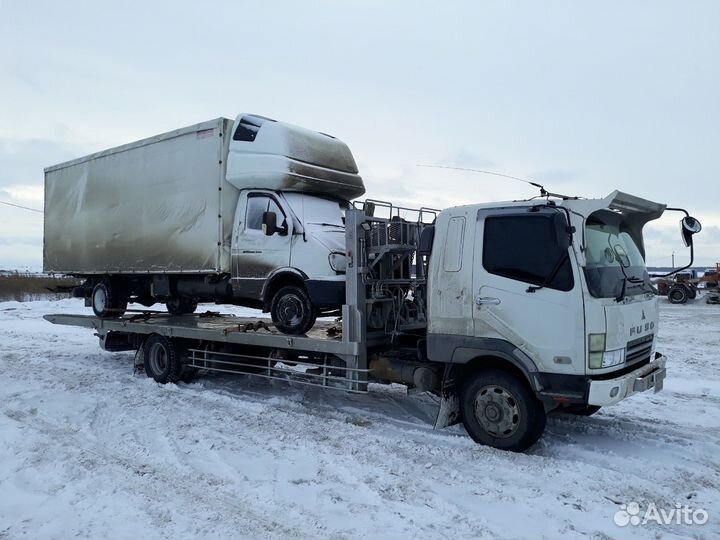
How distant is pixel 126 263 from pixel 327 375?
16.6ft

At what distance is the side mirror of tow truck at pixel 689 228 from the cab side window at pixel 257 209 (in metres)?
4.82

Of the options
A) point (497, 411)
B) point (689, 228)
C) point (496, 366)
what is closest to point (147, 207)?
point (496, 366)

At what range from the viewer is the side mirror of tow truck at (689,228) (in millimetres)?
5559

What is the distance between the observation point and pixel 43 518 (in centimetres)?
401

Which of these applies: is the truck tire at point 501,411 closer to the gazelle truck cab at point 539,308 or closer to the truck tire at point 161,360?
the gazelle truck cab at point 539,308

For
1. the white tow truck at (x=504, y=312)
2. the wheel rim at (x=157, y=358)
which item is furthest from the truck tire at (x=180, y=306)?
the white tow truck at (x=504, y=312)

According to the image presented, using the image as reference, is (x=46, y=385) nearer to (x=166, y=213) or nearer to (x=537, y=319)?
(x=166, y=213)

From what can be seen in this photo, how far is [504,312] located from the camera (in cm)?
529

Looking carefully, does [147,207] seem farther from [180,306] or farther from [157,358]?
[180,306]

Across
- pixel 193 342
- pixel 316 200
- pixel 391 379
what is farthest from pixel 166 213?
pixel 391 379

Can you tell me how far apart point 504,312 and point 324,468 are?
219 cm

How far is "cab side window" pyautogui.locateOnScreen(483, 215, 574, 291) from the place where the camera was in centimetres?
498

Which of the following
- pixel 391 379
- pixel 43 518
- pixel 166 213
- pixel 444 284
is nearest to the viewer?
pixel 43 518

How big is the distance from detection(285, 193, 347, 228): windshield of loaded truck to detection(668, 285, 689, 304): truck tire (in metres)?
24.0
